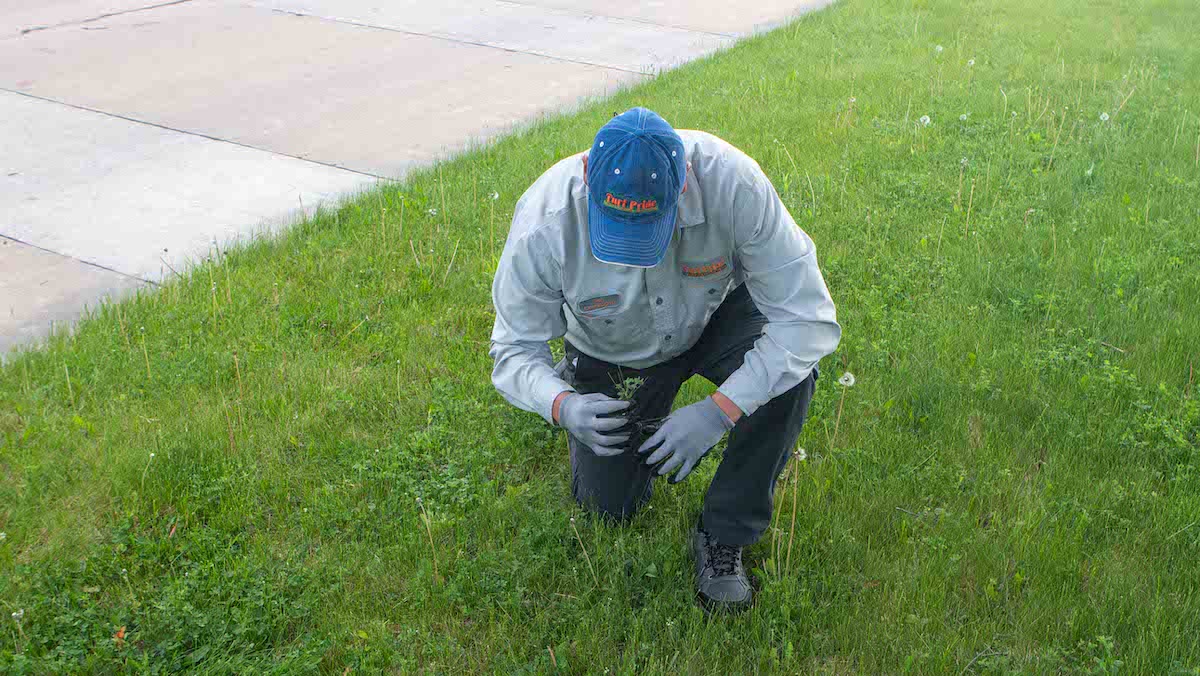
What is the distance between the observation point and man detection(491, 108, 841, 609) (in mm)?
2658

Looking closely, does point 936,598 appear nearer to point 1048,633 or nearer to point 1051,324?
point 1048,633

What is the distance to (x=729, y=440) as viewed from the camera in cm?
309

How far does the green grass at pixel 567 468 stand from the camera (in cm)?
286

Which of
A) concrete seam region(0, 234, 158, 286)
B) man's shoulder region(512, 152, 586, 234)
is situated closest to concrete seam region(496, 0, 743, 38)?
concrete seam region(0, 234, 158, 286)

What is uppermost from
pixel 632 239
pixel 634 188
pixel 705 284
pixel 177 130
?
pixel 634 188

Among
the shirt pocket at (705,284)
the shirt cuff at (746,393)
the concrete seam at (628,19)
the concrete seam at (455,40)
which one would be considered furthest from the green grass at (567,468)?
the concrete seam at (628,19)

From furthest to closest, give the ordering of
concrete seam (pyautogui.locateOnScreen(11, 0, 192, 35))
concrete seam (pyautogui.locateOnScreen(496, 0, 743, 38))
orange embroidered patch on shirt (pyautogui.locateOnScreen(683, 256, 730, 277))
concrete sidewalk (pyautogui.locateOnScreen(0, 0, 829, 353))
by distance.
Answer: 1. concrete seam (pyautogui.locateOnScreen(496, 0, 743, 38))
2. concrete seam (pyautogui.locateOnScreen(11, 0, 192, 35))
3. concrete sidewalk (pyautogui.locateOnScreen(0, 0, 829, 353))
4. orange embroidered patch on shirt (pyautogui.locateOnScreen(683, 256, 730, 277))

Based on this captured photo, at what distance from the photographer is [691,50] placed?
29.2ft

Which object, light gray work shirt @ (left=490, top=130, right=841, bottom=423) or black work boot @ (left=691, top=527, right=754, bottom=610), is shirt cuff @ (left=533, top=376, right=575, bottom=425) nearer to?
light gray work shirt @ (left=490, top=130, right=841, bottom=423)

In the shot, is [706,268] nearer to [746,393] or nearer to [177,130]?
[746,393]

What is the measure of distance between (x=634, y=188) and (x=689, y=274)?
0.52 meters

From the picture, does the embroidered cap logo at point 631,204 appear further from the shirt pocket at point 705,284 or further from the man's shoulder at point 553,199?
the shirt pocket at point 705,284

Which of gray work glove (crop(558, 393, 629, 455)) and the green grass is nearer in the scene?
gray work glove (crop(558, 393, 629, 455))

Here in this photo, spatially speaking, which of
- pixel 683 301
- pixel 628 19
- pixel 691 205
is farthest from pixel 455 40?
pixel 691 205
